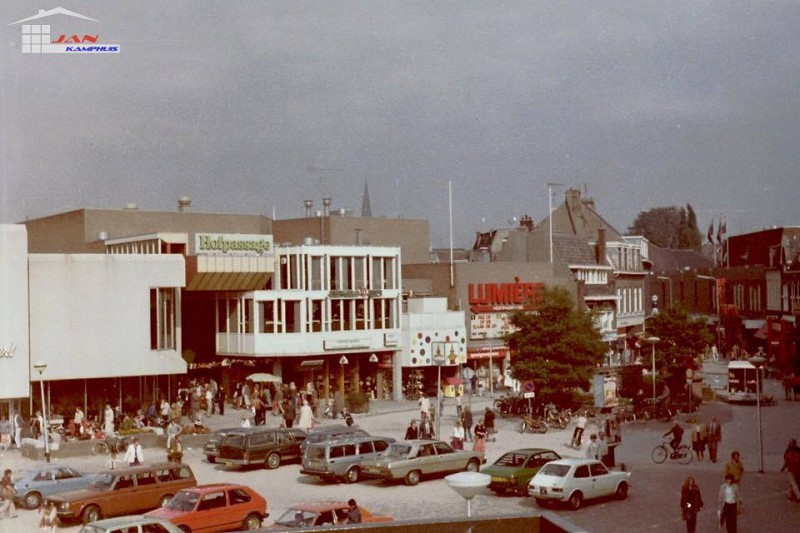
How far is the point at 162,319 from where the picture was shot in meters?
50.7

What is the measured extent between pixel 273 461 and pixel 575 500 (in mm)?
11568

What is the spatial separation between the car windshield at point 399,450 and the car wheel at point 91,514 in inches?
351

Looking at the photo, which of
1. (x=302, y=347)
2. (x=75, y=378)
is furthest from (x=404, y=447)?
(x=302, y=347)

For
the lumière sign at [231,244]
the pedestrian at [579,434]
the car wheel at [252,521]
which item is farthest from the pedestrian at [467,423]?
the lumière sign at [231,244]

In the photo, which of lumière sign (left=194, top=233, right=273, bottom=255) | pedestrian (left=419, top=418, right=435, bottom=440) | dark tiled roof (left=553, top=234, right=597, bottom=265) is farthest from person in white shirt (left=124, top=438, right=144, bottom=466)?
dark tiled roof (left=553, top=234, right=597, bottom=265)

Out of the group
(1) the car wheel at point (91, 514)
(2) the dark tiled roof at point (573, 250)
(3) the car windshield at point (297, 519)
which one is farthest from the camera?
(2) the dark tiled roof at point (573, 250)

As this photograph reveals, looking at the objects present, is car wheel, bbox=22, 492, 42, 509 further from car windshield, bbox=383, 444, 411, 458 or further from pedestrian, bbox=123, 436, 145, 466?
car windshield, bbox=383, 444, 411, 458

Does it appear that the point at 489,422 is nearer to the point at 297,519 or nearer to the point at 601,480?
the point at 601,480

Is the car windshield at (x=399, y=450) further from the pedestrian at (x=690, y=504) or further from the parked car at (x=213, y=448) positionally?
the pedestrian at (x=690, y=504)

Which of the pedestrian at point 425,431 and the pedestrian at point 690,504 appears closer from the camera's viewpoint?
the pedestrian at point 690,504

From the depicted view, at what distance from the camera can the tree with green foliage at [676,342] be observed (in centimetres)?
5488

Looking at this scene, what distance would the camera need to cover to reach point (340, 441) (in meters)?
33.2

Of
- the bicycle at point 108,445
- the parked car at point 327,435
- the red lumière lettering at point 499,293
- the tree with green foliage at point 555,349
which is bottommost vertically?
the bicycle at point 108,445

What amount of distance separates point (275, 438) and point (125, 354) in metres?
15.7
